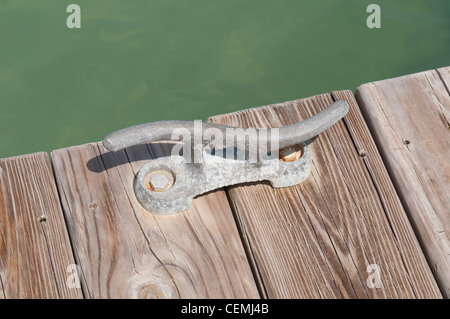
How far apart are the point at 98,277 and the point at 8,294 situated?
0.29 m

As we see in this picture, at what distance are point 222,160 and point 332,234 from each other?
1.49 ft

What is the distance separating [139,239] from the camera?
2.13m

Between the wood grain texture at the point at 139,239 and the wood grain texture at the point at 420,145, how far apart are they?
63 centimetres

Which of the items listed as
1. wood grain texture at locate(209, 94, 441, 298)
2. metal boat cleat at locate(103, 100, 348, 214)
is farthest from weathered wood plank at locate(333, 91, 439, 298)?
metal boat cleat at locate(103, 100, 348, 214)

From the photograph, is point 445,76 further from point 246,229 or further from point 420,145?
point 246,229

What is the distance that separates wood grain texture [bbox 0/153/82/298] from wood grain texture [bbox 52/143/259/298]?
0.05m

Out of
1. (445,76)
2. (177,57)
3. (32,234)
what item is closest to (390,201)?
(445,76)

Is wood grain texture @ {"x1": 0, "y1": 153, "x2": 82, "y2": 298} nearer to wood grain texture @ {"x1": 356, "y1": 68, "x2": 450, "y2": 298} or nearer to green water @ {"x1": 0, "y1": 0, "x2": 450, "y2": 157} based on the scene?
wood grain texture @ {"x1": 356, "y1": 68, "x2": 450, "y2": 298}

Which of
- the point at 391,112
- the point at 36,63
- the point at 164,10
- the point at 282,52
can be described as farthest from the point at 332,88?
the point at 36,63

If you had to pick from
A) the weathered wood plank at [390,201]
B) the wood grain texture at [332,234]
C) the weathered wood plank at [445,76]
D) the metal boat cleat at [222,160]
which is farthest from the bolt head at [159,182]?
the weathered wood plank at [445,76]

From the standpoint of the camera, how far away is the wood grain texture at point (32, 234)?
2.06m

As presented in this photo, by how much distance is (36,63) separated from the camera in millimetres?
3855

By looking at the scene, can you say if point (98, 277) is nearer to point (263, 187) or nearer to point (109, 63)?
point (263, 187)

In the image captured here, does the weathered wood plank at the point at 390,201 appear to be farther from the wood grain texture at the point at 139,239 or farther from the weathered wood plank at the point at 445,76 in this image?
the wood grain texture at the point at 139,239
